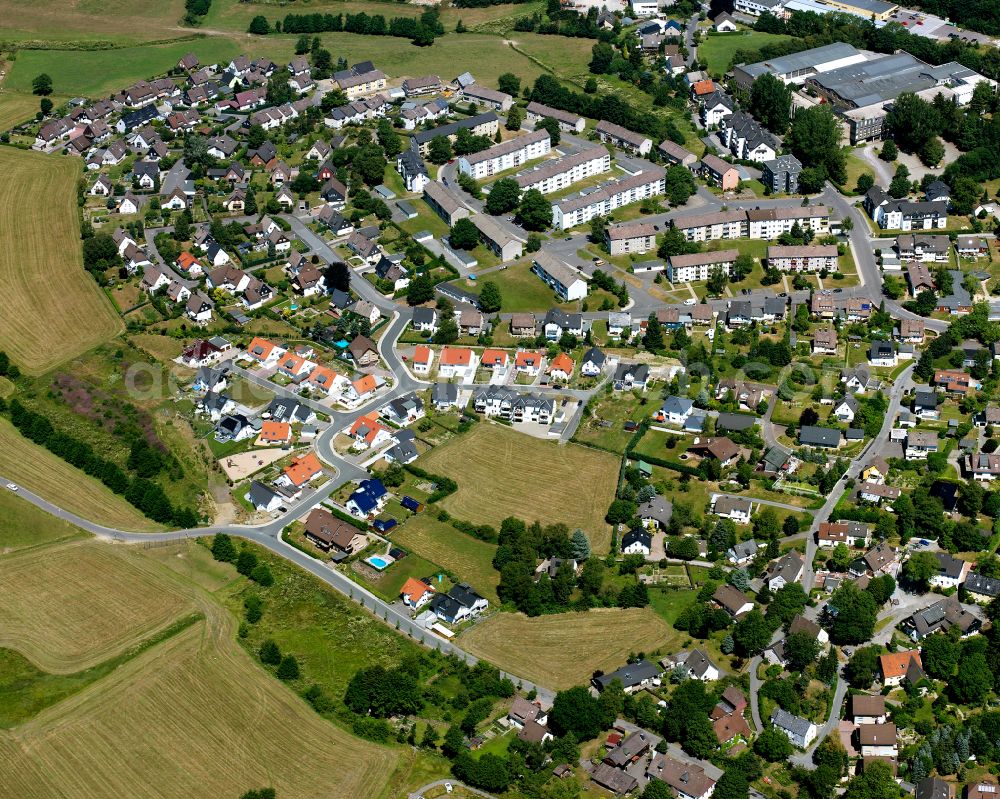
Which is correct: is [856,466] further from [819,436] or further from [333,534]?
[333,534]

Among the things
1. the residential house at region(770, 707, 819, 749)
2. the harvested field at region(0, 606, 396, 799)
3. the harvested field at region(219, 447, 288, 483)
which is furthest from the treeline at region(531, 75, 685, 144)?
the harvested field at region(0, 606, 396, 799)

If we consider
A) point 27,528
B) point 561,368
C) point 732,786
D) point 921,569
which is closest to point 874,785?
point 732,786

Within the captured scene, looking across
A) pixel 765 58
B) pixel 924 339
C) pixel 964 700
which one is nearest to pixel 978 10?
pixel 765 58

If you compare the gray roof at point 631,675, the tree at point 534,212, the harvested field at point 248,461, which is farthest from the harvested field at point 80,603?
the tree at point 534,212

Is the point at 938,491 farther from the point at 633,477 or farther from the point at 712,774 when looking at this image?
the point at 712,774

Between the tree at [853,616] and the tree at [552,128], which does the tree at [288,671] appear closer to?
the tree at [853,616]

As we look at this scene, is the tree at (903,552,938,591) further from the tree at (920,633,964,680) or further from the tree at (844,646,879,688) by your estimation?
the tree at (844,646,879,688)
